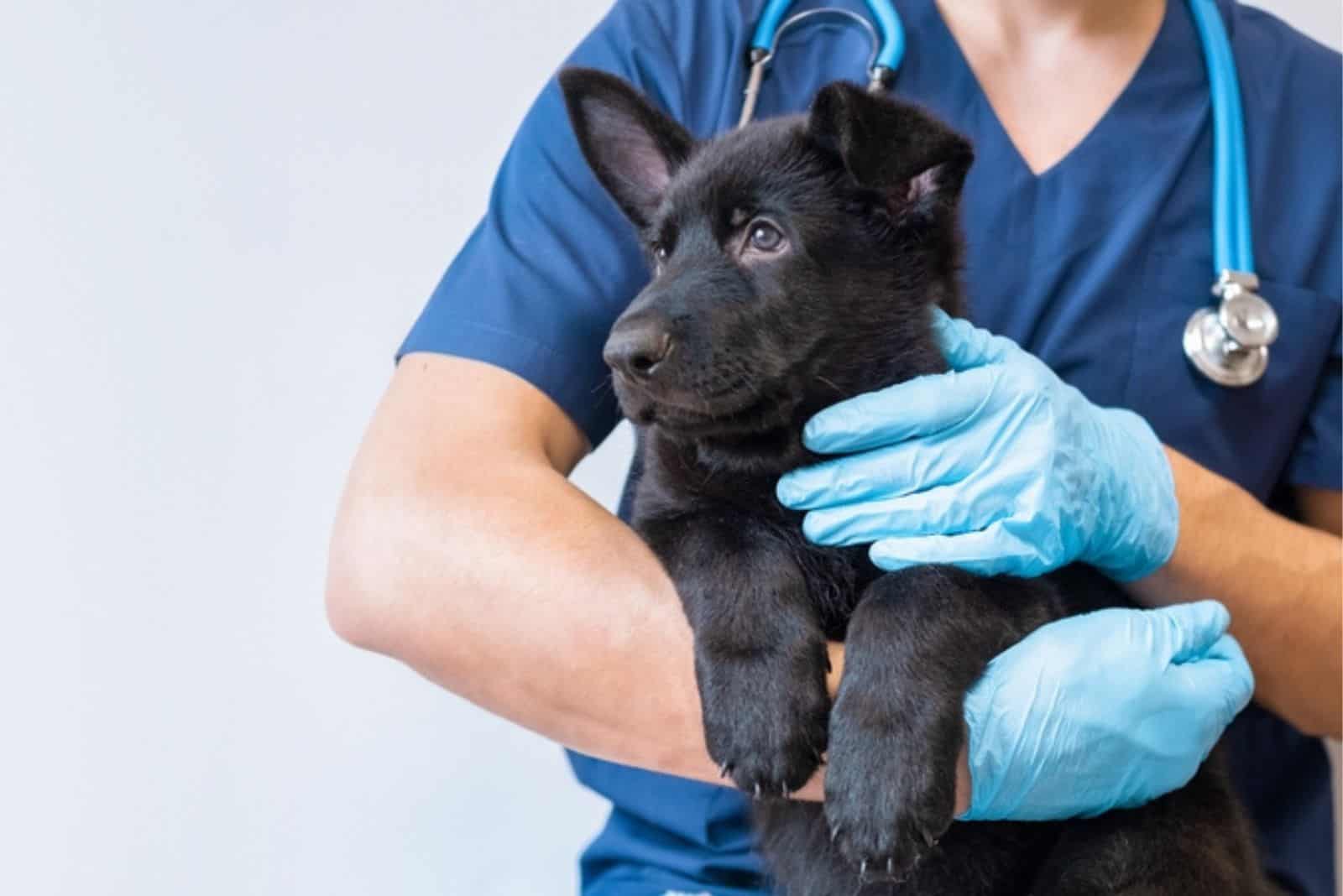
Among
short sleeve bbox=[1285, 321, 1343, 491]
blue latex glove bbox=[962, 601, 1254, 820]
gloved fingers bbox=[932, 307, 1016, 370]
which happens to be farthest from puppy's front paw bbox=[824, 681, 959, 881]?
short sleeve bbox=[1285, 321, 1343, 491]

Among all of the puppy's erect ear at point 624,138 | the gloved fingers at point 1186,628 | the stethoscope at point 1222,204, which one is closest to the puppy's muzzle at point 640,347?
the puppy's erect ear at point 624,138

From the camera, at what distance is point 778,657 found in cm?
98

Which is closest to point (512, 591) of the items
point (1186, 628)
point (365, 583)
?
point (365, 583)

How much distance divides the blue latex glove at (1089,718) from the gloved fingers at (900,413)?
201 millimetres

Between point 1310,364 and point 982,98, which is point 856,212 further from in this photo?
point 1310,364

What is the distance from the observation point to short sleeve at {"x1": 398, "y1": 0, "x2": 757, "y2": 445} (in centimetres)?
131

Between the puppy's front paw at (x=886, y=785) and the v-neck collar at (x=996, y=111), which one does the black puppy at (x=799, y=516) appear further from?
the v-neck collar at (x=996, y=111)

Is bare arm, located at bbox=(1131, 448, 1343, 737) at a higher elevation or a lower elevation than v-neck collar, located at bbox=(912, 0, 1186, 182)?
lower

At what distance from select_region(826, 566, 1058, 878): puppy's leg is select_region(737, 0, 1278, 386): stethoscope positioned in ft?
1.71

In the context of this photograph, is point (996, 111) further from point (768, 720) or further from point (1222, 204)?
point (768, 720)

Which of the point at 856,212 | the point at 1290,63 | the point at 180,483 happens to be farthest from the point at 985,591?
the point at 180,483

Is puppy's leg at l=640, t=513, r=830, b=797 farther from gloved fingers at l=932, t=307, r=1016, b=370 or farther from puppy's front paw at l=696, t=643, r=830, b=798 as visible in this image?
gloved fingers at l=932, t=307, r=1016, b=370

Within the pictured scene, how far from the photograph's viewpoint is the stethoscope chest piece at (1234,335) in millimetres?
1336

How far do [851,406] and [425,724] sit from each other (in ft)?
3.23
